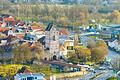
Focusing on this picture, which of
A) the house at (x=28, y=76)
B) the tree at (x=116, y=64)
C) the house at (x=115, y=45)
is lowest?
the house at (x=115, y=45)

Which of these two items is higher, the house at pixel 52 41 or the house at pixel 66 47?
the house at pixel 52 41

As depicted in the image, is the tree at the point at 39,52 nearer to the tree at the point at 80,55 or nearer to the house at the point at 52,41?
the house at the point at 52,41

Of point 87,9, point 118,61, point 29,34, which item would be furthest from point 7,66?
point 87,9

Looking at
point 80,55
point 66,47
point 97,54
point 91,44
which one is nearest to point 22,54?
point 80,55

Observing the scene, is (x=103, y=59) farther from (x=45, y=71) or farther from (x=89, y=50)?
(x=45, y=71)

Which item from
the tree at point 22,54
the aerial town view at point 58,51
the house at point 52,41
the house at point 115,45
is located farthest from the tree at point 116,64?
the house at point 115,45

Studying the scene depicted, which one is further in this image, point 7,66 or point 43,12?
point 43,12

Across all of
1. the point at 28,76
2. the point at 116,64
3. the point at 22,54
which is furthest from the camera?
the point at 22,54

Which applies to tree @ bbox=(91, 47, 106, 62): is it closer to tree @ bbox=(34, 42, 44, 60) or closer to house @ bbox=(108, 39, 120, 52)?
tree @ bbox=(34, 42, 44, 60)

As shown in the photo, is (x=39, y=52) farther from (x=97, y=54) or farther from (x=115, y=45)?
(x=115, y=45)

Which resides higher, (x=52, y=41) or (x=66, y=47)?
(x=52, y=41)

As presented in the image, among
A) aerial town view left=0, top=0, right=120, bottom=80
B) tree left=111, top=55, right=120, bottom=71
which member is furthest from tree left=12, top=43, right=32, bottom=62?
tree left=111, top=55, right=120, bottom=71
